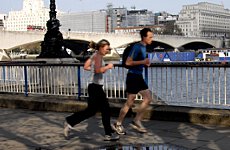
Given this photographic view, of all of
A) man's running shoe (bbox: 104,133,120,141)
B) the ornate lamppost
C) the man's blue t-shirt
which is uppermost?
the ornate lamppost

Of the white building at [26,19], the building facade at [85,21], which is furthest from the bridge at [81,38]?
the white building at [26,19]

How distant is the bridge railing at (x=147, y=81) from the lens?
28.0ft

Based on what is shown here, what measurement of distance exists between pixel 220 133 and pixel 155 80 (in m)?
2.79

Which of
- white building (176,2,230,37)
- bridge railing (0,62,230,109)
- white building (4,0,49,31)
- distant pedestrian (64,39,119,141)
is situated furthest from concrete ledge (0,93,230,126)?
white building (176,2,230,37)

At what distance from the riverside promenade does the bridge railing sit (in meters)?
0.71

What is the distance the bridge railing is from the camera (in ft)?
28.0

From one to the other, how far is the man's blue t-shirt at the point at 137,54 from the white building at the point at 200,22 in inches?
6693

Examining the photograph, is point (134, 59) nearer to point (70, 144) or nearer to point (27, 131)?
point (70, 144)

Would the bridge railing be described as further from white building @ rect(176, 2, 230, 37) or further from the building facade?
white building @ rect(176, 2, 230, 37)

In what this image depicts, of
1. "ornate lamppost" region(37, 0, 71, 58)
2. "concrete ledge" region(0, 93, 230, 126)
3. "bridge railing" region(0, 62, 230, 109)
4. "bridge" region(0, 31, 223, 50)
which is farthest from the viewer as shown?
"bridge" region(0, 31, 223, 50)

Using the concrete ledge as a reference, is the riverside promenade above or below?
below

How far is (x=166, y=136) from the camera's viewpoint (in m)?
6.48

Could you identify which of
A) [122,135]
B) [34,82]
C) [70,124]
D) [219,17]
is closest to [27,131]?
[70,124]

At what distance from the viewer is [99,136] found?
6633 mm
